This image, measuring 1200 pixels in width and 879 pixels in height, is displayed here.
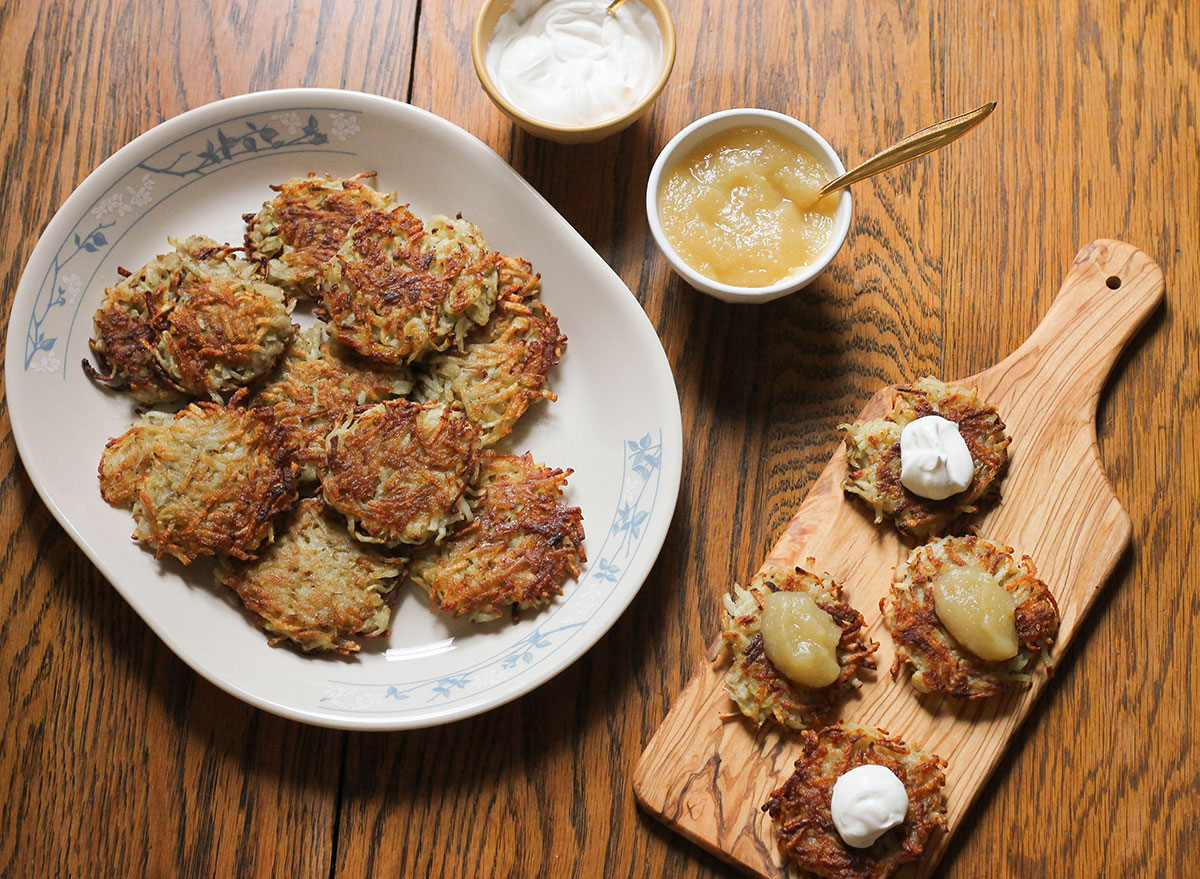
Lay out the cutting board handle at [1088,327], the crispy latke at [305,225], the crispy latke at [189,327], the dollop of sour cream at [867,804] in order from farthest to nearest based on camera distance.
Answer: the cutting board handle at [1088,327], the crispy latke at [305,225], the crispy latke at [189,327], the dollop of sour cream at [867,804]

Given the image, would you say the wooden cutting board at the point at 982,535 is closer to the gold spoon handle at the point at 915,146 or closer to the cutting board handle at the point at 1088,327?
the cutting board handle at the point at 1088,327

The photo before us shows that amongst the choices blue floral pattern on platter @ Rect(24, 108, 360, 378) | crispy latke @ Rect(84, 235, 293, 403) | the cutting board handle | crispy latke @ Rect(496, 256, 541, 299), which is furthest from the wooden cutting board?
blue floral pattern on platter @ Rect(24, 108, 360, 378)

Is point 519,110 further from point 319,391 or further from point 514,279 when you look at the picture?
point 319,391

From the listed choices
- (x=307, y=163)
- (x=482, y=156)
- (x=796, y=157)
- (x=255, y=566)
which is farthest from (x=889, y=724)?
(x=307, y=163)

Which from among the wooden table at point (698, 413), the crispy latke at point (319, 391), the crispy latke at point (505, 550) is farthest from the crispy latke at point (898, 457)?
the crispy latke at point (319, 391)

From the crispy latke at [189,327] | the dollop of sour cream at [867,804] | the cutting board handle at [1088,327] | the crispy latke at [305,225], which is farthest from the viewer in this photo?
the cutting board handle at [1088,327]

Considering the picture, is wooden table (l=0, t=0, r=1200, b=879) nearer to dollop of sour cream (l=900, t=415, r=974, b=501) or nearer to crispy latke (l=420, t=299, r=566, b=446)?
dollop of sour cream (l=900, t=415, r=974, b=501)

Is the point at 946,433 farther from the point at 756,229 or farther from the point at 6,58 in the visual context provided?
the point at 6,58
